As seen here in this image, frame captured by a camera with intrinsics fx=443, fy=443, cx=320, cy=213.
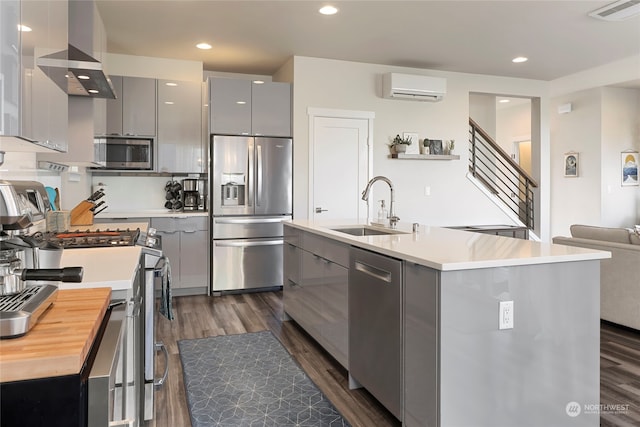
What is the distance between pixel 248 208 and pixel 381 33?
2322 mm

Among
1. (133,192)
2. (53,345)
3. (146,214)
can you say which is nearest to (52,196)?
(146,214)

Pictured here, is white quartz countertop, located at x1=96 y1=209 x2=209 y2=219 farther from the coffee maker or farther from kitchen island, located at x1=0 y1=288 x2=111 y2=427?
kitchen island, located at x1=0 y1=288 x2=111 y2=427

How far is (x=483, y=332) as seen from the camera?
6.04 feet

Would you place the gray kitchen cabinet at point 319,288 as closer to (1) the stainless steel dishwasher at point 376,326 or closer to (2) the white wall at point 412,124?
(1) the stainless steel dishwasher at point 376,326

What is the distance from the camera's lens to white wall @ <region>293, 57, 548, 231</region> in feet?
17.2

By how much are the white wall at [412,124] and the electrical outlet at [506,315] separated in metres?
3.57

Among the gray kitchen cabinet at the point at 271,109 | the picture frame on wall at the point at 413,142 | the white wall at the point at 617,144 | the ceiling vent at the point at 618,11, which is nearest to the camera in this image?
the ceiling vent at the point at 618,11

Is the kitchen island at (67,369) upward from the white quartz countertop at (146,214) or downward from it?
downward

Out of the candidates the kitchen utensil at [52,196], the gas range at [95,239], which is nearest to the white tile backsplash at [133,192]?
the kitchen utensil at [52,196]

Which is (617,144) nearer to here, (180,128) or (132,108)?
(180,128)

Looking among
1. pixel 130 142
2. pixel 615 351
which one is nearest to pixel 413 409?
pixel 615 351

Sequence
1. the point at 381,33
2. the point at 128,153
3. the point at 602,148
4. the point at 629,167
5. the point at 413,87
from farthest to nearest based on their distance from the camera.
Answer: the point at 629,167 < the point at 602,148 < the point at 413,87 < the point at 128,153 < the point at 381,33

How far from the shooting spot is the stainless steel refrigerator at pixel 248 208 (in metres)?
4.93

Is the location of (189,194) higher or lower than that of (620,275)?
higher
